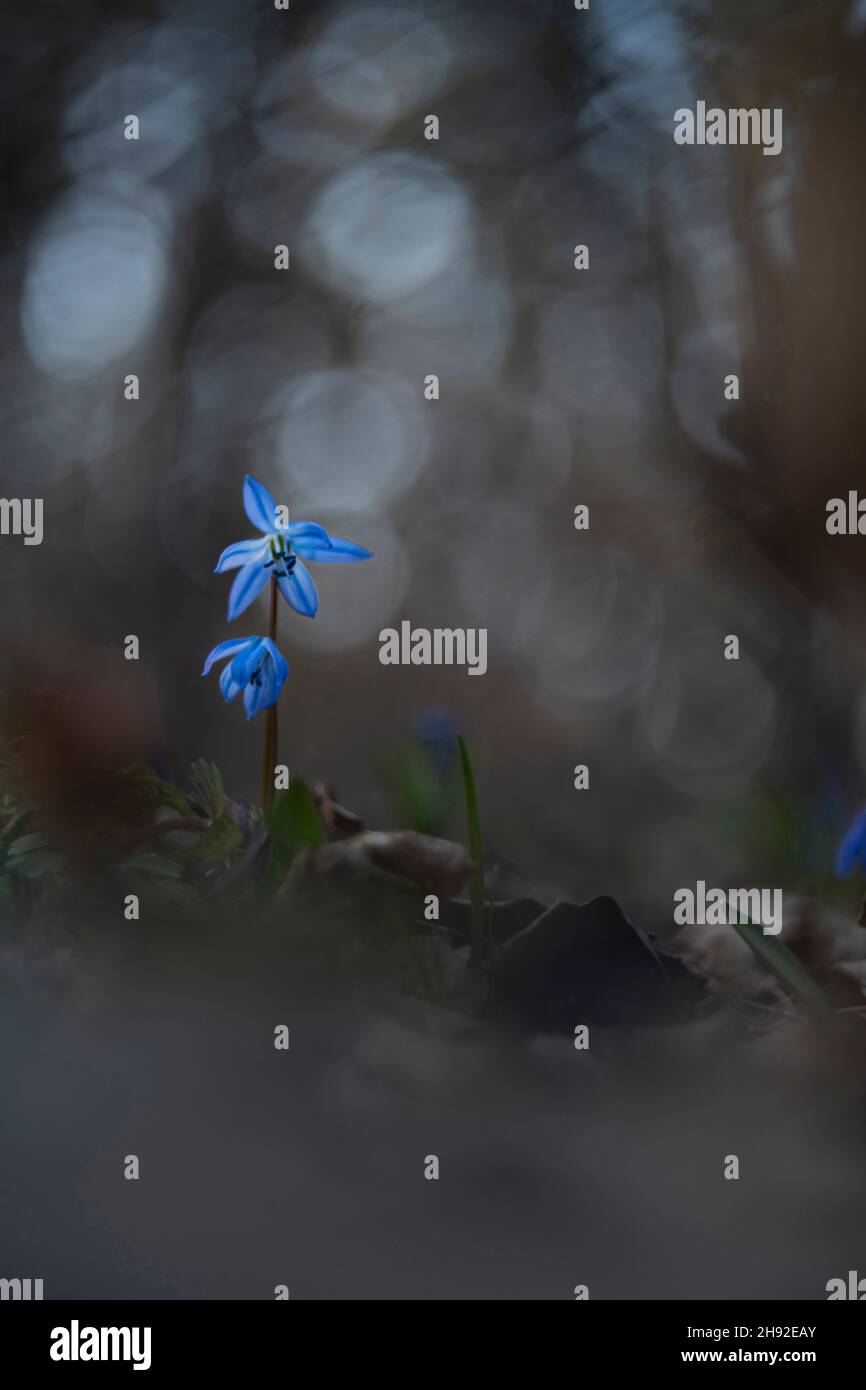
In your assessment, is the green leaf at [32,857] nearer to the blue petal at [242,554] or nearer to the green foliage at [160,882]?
the green foliage at [160,882]

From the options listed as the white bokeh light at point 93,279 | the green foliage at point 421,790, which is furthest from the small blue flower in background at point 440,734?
the white bokeh light at point 93,279

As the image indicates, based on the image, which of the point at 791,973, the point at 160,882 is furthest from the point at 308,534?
the point at 791,973

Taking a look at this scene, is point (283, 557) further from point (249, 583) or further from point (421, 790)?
point (421, 790)

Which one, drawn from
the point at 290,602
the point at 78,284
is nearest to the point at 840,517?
the point at 290,602

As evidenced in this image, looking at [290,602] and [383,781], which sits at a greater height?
[290,602]

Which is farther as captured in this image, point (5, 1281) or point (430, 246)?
point (430, 246)

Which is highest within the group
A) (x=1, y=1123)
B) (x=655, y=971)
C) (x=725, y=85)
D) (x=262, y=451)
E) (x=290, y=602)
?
(x=725, y=85)
